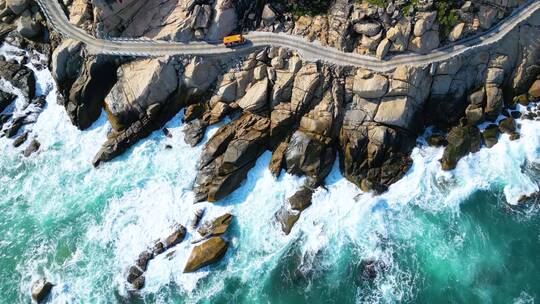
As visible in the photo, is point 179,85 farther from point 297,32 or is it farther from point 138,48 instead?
point 297,32

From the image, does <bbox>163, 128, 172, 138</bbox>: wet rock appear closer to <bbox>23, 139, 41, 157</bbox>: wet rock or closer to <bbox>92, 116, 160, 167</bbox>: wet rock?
<bbox>92, 116, 160, 167</bbox>: wet rock

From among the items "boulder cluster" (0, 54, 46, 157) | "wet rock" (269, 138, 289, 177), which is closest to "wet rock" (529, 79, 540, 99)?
"wet rock" (269, 138, 289, 177)

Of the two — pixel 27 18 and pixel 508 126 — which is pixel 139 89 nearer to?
pixel 27 18

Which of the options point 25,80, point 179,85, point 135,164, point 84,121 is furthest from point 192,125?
point 25,80

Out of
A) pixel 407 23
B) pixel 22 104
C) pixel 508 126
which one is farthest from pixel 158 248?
pixel 508 126

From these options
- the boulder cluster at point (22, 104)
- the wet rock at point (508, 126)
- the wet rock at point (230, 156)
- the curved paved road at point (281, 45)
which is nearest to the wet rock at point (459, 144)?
the wet rock at point (508, 126)

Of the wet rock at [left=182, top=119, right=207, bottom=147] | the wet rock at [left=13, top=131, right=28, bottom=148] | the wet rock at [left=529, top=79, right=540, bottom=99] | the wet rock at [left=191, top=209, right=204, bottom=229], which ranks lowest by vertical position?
the wet rock at [left=191, top=209, right=204, bottom=229]
